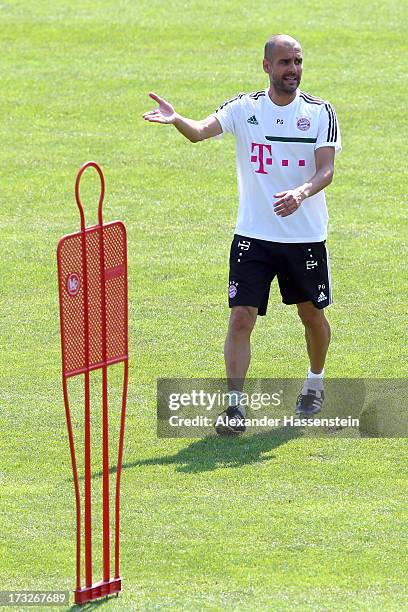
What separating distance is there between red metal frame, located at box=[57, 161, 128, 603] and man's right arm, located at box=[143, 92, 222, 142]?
1900mm

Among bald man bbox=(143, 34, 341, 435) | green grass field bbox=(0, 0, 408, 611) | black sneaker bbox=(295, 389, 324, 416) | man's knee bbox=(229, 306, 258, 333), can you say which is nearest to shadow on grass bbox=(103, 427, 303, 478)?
green grass field bbox=(0, 0, 408, 611)

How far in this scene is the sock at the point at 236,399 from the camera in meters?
9.48

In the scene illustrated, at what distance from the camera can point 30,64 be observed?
17.9 m

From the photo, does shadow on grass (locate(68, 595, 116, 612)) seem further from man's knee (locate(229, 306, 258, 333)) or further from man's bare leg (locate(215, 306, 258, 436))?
man's knee (locate(229, 306, 258, 333))

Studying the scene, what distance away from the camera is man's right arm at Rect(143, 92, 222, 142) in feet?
28.8

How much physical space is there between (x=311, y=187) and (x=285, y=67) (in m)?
0.78

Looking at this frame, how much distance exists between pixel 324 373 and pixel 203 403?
95 cm

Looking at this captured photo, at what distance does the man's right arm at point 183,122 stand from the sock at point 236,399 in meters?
1.54

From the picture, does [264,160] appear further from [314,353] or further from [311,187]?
[314,353]


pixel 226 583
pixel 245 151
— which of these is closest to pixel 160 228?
pixel 245 151

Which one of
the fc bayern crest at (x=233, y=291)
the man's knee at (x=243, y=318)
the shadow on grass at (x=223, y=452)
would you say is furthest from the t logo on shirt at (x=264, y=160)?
the shadow on grass at (x=223, y=452)

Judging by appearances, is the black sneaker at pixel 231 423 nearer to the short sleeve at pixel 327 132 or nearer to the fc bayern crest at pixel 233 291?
the fc bayern crest at pixel 233 291

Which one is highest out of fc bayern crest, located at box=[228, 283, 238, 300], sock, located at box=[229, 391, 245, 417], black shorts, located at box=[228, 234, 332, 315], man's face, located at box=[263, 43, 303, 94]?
man's face, located at box=[263, 43, 303, 94]

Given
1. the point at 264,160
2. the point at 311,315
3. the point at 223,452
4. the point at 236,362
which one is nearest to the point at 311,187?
the point at 264,160
